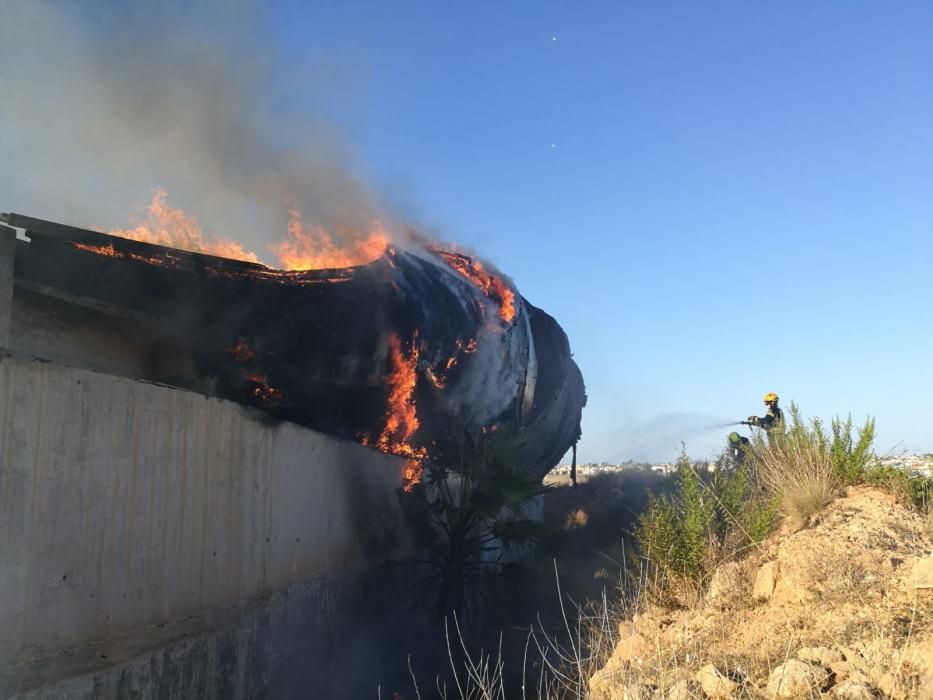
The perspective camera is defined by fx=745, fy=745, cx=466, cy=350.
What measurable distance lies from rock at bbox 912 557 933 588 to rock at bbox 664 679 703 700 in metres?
1.83

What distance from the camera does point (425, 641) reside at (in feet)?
32.7

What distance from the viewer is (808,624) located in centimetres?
523

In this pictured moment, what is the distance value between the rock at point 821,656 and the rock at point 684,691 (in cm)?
65

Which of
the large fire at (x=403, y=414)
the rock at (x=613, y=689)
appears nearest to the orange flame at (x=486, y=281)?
the large fire at (x=403, y=414)

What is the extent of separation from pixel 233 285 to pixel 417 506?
14.3 feet

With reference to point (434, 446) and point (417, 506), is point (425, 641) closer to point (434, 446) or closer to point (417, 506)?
point (417, 506)

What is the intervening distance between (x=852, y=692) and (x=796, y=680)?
0.97 feet

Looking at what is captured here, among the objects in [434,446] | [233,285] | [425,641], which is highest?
[233,285]

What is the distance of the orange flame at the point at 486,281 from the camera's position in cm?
1094

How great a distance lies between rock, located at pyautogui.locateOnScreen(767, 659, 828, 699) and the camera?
13.4 ft

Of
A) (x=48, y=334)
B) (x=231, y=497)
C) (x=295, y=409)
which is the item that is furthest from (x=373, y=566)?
(x=48, y=334)

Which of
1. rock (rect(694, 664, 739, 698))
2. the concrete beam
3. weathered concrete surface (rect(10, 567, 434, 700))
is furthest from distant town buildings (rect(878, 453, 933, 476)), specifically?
the concrete beam

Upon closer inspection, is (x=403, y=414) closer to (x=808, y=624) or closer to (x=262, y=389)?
(x=262, y=389)

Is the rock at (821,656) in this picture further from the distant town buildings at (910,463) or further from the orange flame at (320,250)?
the orange flame at (320,250)
